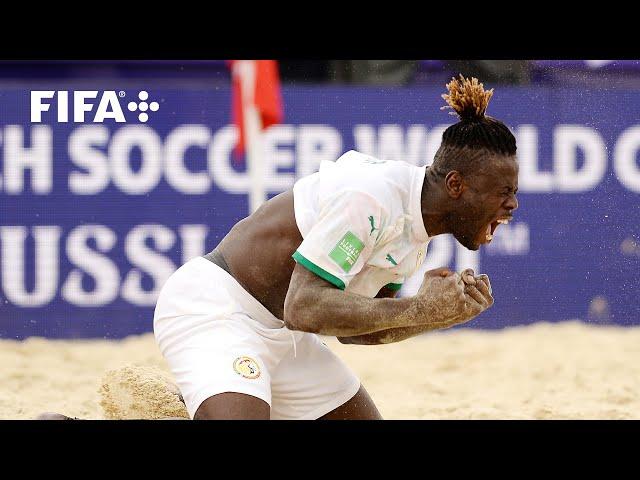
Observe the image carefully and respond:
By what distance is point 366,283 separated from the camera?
3.80 m

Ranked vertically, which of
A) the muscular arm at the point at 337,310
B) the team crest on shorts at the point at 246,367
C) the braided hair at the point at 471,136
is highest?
the braided hair at the point at 471,136

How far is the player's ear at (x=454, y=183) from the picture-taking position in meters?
3.62

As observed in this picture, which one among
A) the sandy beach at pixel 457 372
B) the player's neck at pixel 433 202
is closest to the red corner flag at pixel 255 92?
the sandy beach at pixel 457 372

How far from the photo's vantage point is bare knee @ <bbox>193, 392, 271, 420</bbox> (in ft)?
11.6

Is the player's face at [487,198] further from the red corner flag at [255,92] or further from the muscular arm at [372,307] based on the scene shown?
the red corner flag at [255,92]

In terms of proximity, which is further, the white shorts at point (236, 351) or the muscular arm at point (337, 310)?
the white shorts at point (236, 351)

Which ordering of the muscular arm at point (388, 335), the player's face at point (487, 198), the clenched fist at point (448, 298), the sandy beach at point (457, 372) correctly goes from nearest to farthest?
1. the clenched fist at point (448, 298)
2. the player's face at point (487, 198)
3. the muscular arm at point (388, 335)
4. the sandy beach at point (457, 372)

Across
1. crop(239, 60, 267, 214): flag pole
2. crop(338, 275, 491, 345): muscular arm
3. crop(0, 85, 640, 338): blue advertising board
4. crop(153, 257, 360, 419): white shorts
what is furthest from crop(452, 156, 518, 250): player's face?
crop(239, 60, 267, 214): flag pole

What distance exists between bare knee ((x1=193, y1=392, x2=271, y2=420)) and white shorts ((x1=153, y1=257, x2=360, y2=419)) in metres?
0.02

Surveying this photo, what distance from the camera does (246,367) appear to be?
3.63 m

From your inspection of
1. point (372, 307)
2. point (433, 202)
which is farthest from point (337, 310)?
point (433, 202)

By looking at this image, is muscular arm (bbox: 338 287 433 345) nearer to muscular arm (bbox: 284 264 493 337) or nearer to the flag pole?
muscular arm (bbox: 284 264 493 337)

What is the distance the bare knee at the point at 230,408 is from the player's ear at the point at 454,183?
925mm

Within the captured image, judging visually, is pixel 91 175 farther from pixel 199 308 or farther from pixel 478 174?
pixel 478 174
